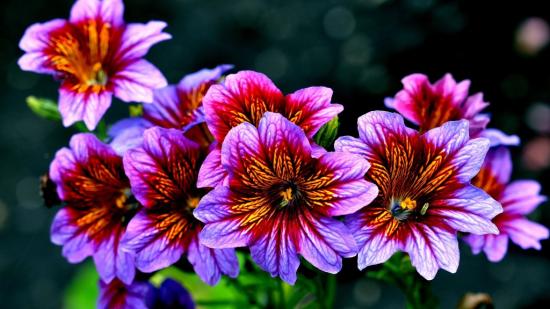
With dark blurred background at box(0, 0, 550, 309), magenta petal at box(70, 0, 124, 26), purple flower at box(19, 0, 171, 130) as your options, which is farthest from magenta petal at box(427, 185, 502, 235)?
dark blurred background at box(0, 0, 550, 309)

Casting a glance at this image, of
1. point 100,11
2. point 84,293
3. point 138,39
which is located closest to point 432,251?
point 138,39

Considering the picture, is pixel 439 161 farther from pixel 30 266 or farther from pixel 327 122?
pixel 30 266

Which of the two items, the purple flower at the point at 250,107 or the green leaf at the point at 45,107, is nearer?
the purple flower at the point at 250,107

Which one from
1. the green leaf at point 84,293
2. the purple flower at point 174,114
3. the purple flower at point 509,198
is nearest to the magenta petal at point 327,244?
the purple flower at point 174,114

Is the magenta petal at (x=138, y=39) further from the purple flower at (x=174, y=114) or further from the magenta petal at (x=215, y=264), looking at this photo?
the magenta petal at (x=215, y=264)

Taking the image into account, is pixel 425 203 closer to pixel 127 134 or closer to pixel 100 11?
pixel 127 134

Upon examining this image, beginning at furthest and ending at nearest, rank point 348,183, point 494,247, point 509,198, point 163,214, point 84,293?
point 84,293, point 509,198, point 494,247, point 163,214, point 348,183
